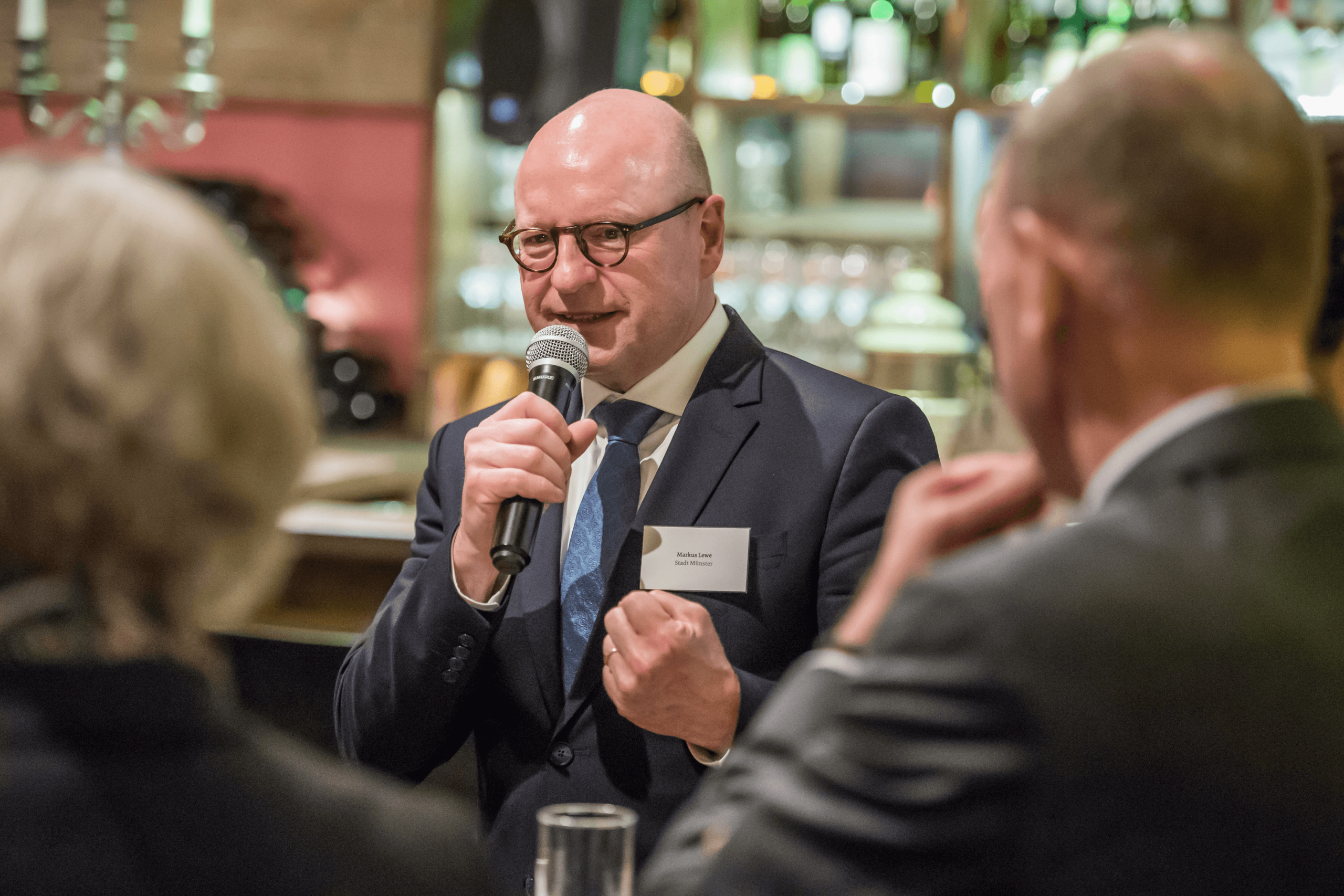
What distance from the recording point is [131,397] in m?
0.69

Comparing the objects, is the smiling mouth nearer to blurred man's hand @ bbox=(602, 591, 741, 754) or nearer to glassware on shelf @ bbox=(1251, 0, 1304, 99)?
blurred man's hand @ bbox=(602, 591, 741, 754)

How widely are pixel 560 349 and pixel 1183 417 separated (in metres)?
0.89

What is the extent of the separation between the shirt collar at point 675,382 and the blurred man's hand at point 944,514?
776 mm

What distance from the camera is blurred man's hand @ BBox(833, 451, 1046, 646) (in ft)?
2.77

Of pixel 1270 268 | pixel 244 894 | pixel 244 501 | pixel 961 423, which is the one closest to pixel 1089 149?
pixel 1270 268

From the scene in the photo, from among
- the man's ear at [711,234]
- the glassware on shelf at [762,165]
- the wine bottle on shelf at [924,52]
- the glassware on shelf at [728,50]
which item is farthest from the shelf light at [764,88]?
the man's ear at [711,234]

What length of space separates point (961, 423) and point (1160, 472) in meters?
2.51

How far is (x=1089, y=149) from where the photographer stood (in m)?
0.75

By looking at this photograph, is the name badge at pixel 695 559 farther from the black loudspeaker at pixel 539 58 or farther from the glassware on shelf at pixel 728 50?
the glassware on shelf at pixel 728 50

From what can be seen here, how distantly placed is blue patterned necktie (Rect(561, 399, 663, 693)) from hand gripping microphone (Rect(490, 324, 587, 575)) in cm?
9

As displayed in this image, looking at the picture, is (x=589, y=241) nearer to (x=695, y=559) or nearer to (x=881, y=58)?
(x=695, y=559)

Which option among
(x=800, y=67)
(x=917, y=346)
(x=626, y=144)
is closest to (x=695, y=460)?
(x=626, y=144)

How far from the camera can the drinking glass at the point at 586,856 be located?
3.17 ft

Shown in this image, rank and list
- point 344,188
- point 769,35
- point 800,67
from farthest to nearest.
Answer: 1. point 344,188
2. point 769,35
3. point 800,67
